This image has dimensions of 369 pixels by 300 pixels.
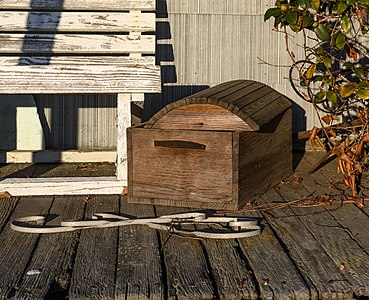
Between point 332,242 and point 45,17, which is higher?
point 45,17

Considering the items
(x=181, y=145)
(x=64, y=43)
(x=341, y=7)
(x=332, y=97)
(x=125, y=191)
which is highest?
(x=341, y=7)

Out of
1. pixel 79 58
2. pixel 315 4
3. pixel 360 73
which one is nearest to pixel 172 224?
pixel 79 58

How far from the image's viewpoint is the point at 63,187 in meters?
5.08

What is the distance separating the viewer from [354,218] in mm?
4504

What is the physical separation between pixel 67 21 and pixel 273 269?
3.16 meters

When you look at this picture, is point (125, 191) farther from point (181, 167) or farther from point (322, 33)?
point (322, 33)

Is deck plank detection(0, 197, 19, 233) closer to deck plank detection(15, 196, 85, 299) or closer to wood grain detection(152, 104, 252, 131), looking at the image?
deck plank detection(15, 196, 85, 299)

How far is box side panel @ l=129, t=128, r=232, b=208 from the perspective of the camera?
180 inches

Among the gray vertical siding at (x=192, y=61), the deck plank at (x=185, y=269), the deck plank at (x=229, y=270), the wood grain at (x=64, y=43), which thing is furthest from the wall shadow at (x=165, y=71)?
the deck plank at (x=229, y=270)

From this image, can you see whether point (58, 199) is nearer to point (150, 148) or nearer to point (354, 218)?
point (150, 148)

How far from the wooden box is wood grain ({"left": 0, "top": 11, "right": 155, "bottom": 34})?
4.33ft

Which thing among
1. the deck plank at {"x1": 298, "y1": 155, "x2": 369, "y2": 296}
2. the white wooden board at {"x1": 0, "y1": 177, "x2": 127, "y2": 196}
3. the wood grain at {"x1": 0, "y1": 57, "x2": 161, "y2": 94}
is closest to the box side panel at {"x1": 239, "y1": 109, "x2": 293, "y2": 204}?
the deck plank at {"x1": 298, "y1": 155, "x2": 369, "y2": 296}

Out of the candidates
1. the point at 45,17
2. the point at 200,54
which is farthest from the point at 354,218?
the point at 45,17

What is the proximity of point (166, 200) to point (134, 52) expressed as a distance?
58.4 inches
